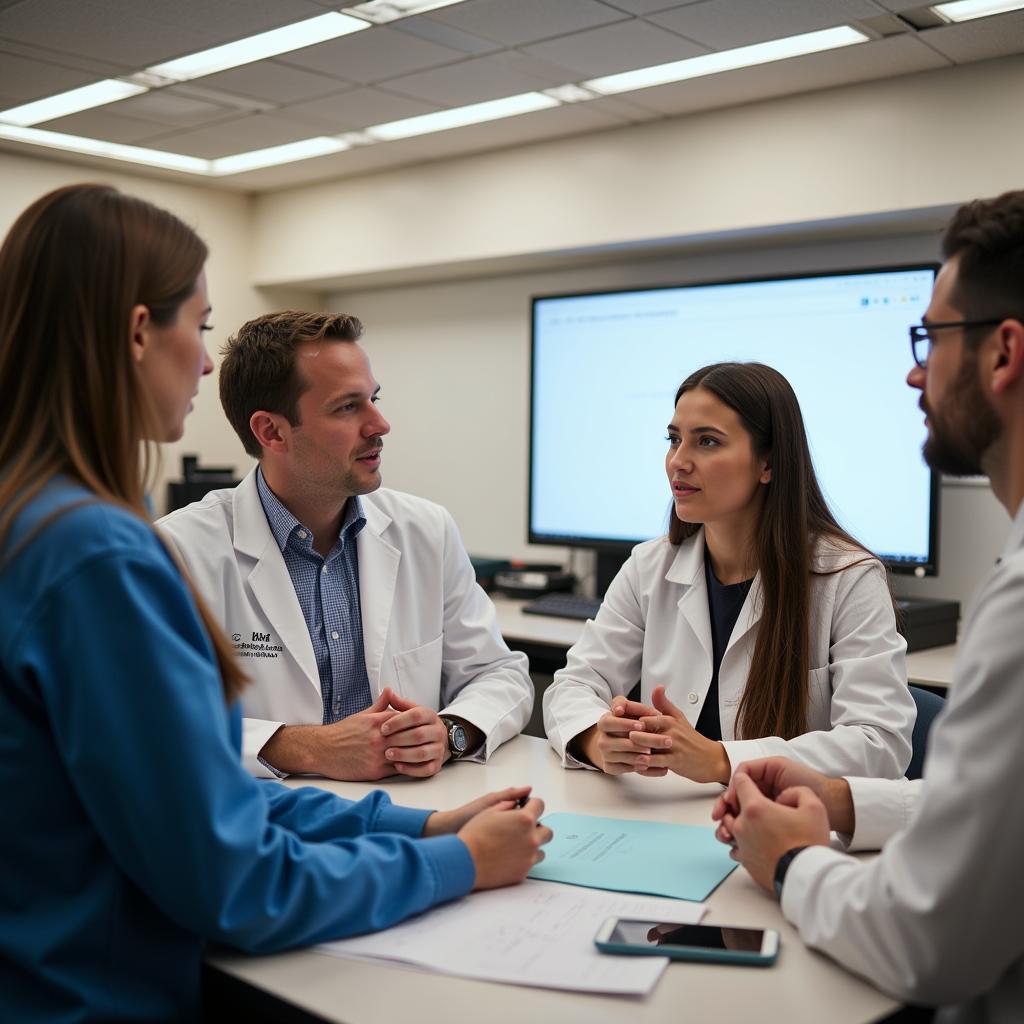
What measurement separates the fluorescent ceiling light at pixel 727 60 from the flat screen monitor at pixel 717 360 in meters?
0.65

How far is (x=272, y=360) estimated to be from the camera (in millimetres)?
2201

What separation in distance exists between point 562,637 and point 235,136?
221cm

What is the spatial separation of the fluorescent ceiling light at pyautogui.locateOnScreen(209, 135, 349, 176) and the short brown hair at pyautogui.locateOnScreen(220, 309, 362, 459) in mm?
2009

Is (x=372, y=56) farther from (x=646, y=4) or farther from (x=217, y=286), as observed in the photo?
(x=217, y=286)

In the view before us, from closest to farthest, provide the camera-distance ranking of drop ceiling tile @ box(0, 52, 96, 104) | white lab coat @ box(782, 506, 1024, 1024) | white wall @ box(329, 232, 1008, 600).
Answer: white lab coat @ box(782, 506, 1024, 1024), drop ceiling tile @ box(0, 52, 96, 104), white wall @ box(329, 232, 1008, 600)

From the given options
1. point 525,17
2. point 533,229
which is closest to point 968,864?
point 525,17

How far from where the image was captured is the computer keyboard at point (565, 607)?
11.6ft

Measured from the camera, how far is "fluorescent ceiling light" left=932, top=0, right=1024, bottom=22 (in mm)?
2609

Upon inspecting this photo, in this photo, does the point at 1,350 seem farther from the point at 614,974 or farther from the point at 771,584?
the point at 771,584

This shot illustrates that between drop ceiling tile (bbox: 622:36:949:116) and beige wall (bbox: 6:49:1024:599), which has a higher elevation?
drop ceiling tile (bbox: 622:36:949:116)

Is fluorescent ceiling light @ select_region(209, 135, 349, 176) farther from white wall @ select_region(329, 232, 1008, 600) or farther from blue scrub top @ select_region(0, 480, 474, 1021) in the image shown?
blue scrub top @ select_region(0, 480, 474, 1021)

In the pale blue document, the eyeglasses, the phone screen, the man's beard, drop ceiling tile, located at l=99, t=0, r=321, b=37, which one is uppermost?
drop ceiling tile, located at l=99, t=0, r=321, b=37

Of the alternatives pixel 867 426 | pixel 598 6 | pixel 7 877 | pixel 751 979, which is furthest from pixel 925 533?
pixel 7 877

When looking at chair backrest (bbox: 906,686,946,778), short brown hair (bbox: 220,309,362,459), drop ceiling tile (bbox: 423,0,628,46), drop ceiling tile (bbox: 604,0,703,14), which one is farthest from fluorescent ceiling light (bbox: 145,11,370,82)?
chair backrest (bbox: 906,686,946,778)
